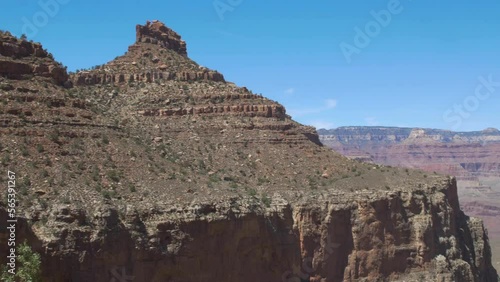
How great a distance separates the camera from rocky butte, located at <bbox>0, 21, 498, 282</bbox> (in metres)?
36.5

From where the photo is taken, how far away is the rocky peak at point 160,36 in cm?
7419

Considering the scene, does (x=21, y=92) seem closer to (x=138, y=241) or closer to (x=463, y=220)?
(x=138, y=241)

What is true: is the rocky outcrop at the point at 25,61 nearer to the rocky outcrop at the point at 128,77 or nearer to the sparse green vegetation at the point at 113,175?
the sparse green vegetation at the point at 113,175

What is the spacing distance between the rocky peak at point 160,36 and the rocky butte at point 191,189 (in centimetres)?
14

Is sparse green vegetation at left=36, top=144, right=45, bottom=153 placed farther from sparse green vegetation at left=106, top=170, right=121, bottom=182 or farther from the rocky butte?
sparse green vegetation at left=106, top=170, right=121, bottom=182

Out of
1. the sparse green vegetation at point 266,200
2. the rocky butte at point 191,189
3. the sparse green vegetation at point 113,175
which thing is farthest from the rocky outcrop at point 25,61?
the sparse green vegetation at point 266,200

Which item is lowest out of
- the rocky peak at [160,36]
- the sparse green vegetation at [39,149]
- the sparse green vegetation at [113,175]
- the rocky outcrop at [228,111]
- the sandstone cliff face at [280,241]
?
the sandstone cliff face at [280,241]

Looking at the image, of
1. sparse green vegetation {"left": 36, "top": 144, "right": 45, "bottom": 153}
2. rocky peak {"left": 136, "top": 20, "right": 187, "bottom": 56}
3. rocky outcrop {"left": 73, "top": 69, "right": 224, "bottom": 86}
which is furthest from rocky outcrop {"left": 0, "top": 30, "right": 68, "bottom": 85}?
rocky peak {"left": 136, "top": 20, "right": 187, "bottom": 56}

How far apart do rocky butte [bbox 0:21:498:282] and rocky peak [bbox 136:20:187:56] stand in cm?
14

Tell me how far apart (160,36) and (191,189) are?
33.9 meters

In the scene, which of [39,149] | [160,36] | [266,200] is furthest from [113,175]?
[160,36]

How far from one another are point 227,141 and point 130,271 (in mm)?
26423

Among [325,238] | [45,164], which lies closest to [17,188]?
[45,164]

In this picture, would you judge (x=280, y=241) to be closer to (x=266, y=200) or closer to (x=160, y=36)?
(x=266, y=200)
